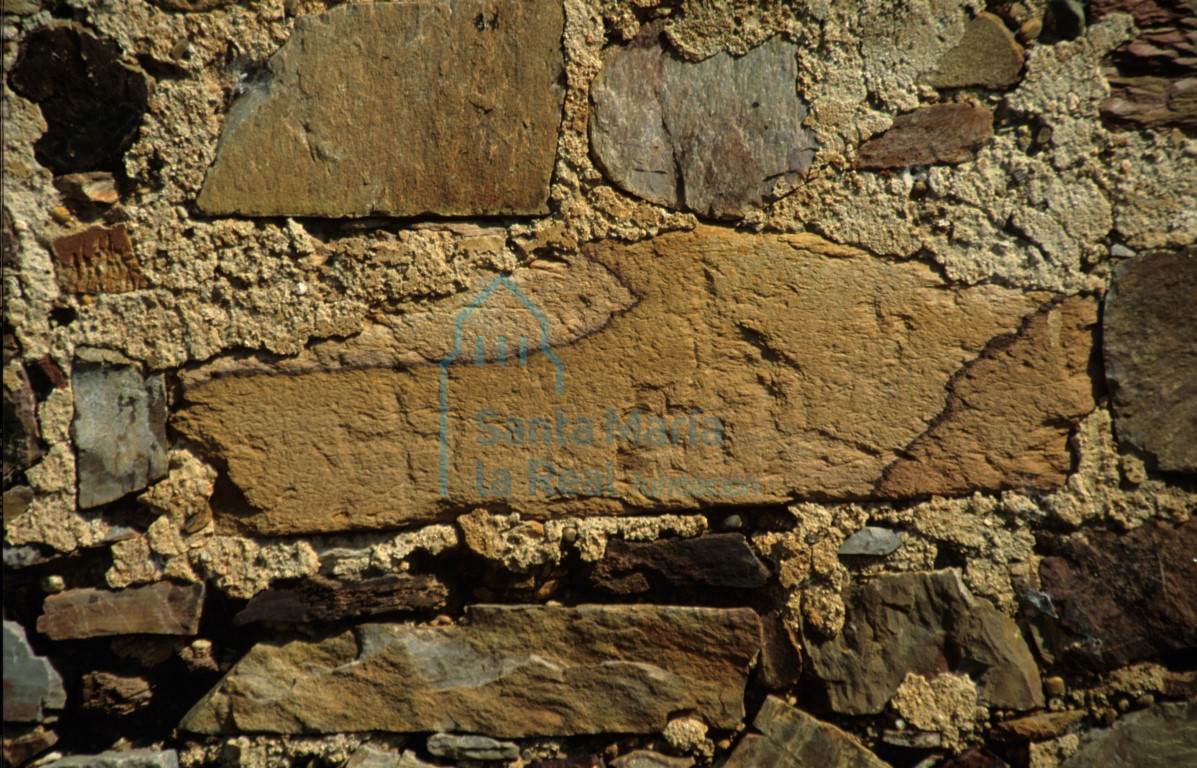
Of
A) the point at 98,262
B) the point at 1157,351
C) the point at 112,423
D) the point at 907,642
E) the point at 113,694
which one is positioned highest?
the point at 98,262

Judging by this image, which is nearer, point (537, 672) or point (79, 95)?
point (79, 95)

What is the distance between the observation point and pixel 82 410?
4.25 ft

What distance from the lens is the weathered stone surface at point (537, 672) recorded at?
4.47 ft

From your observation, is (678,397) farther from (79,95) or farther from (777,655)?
(79,95)

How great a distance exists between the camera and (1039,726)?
134 centimetres

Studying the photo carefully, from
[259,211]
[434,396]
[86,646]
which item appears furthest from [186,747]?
[259,211]

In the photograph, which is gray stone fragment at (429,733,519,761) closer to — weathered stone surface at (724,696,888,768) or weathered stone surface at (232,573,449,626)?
weathered stone surface at (232,573,449,626)

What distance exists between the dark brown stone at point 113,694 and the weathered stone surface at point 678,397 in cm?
34

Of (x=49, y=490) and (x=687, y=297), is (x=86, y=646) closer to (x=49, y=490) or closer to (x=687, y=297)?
(x=49, y=490)

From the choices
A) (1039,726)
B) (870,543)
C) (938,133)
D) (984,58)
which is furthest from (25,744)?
(984,58)

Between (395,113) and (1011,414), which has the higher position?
(395,113)

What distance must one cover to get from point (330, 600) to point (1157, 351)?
1.50 m

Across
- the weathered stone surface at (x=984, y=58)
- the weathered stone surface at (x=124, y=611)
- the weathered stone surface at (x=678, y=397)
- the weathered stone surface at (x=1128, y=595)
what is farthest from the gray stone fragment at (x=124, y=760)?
the weathered stone surface at (x=984, y=58)

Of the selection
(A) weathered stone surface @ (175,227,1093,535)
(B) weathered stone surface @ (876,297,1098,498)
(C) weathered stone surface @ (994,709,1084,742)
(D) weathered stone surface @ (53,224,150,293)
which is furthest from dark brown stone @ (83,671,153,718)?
(C) weathered stone surface @ (994,709,1084,742)
